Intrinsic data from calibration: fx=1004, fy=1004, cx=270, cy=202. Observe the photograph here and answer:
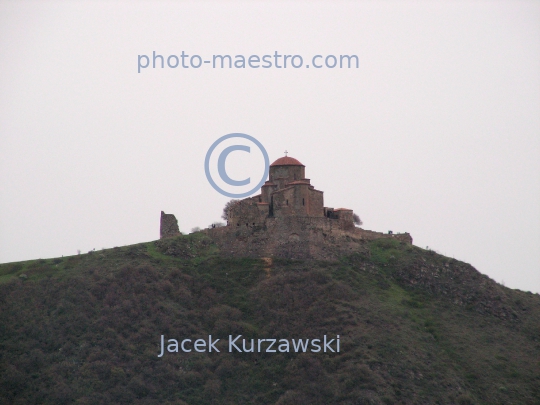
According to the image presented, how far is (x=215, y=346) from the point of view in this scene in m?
75.4

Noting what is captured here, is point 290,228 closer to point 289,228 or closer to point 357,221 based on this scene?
point 289,228

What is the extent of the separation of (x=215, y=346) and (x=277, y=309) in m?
5.96

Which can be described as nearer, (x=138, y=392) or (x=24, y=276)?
(x=138, y=392)

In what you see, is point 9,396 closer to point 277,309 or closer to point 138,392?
point 138,392

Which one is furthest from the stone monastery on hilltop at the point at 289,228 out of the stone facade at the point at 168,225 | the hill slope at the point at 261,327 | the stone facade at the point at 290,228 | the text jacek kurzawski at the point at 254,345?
the text jacek kurzawski at the point at 254,345

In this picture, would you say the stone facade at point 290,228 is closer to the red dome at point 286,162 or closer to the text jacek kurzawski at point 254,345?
the red dome at point 286,162

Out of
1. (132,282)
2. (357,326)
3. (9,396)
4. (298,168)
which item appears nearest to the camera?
(9,396)

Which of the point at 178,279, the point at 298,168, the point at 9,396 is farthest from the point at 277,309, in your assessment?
the point at 9,396

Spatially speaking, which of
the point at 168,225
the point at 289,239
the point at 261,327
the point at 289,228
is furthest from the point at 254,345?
the point at 168,225

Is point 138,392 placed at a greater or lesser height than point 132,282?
lesser

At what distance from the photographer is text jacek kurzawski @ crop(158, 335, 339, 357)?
7388cm

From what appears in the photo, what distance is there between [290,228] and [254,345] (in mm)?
11354

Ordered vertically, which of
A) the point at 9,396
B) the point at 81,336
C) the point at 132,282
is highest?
the point at 132,282

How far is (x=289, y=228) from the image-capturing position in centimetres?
8238
